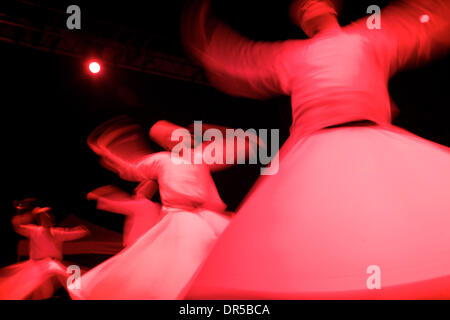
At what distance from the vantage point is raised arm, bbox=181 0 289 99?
5.24 ft

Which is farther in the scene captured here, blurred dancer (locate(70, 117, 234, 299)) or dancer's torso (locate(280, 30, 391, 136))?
blurred dancer (locate(70, 117, 234, 299))

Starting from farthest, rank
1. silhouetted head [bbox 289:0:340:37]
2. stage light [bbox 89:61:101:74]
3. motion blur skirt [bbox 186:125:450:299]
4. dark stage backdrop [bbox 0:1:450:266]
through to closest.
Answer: dark stage backdrop [bbox 0:1:450:266] → stage light [bbox 89:61:101:74] → silhouetted head [bbox 289:0:340:37] → motion blur skirt [bbox 186:125:450:299]

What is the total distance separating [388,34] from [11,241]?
3421mm

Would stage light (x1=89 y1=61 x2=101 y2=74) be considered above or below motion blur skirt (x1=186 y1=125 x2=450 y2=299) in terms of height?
above

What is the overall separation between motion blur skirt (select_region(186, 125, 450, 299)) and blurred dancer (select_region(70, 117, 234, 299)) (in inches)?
27.9

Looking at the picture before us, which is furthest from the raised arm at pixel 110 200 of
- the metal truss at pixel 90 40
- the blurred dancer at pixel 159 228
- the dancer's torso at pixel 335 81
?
the dancer's torso at pixel 335 81

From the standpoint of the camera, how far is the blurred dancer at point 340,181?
952 millimetres

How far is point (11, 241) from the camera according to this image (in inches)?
145

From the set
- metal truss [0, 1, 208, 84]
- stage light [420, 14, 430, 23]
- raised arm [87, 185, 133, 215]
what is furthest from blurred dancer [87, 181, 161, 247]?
stage light [420, 14, 430, 23]

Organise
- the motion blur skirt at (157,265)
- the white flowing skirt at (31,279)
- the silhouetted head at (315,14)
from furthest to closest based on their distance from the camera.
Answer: the white flowing skirt at (31,279), the motion blur skirt at (157,265), the silhouetted head at (315,14)

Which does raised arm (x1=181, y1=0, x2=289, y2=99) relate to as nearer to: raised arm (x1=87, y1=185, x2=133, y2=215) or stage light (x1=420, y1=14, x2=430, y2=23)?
stage light (x1=420, y1=14, x2=430, y2=23)

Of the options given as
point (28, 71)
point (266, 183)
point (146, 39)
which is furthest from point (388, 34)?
point (28, 71)

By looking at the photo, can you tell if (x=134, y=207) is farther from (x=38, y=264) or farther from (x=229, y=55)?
(x=229, y=55)

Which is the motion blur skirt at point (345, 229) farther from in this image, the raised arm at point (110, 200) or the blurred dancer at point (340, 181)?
the raised arm at point (110, 200)
